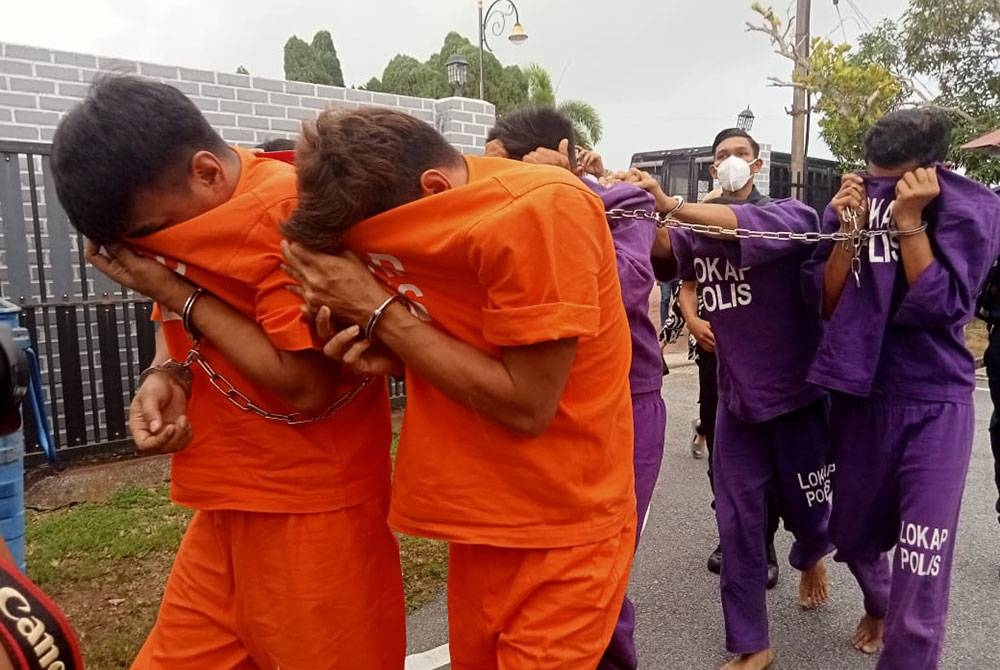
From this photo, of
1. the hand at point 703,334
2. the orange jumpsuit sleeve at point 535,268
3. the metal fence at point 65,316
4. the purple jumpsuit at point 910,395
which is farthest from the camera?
the metal fence at point 65,316

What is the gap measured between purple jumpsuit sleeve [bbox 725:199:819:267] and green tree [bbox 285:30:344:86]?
115 feet

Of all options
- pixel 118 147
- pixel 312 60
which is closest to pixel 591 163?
pixel 118 147

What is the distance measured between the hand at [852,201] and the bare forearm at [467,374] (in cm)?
160

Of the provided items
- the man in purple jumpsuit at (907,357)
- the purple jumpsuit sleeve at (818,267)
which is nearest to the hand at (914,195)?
Result: the man in purple jumpsuit at (907,357)

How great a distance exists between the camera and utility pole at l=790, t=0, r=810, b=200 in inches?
438

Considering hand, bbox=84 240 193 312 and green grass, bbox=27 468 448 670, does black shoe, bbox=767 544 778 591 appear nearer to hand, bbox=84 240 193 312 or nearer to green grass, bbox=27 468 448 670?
green grass, bbox=27 468 448 670

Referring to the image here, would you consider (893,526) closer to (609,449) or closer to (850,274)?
(850,274)

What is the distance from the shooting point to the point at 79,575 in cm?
359

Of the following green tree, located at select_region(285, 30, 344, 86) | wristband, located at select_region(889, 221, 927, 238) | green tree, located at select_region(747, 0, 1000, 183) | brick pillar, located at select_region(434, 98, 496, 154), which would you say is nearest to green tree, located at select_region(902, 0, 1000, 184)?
green tree, located at select_region(747, 0, 1000, 183)

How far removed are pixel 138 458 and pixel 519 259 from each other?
A: 4.89 m

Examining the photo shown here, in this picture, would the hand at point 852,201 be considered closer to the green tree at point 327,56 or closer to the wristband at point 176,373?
the wristband at point 176,373

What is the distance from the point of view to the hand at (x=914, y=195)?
90.8 inches

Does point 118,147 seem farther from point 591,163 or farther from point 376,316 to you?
point 591,163

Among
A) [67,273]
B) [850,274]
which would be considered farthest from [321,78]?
[850,274]
